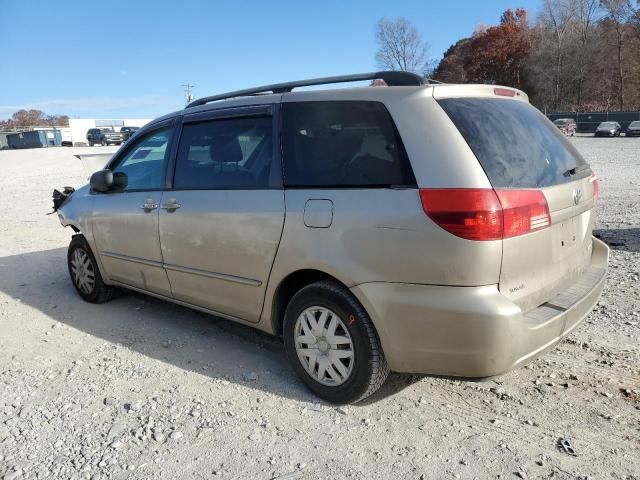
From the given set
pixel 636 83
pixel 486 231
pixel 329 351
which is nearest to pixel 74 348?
pixel 329 351

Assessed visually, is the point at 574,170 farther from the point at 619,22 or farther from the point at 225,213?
the point at 619,22

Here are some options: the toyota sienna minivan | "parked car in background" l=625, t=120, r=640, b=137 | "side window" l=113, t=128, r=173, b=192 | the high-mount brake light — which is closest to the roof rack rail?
the toyota sienna minivan

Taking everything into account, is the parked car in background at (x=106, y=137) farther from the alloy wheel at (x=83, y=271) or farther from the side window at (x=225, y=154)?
the side window at (x=225, y=154)

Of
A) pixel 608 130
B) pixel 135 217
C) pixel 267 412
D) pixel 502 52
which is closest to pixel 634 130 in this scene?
pixel 608 130

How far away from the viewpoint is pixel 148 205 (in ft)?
13.8

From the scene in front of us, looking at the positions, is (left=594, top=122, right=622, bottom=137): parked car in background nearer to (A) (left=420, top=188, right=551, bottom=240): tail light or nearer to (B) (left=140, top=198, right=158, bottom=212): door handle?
(B) (left=140, top=198, right=158, bottom=212): door handle

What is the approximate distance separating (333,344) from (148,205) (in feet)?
6.73

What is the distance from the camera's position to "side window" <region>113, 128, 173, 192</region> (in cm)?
425

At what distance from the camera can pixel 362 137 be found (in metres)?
2.97

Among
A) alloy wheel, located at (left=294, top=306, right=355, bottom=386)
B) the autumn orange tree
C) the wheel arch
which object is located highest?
the autumn orange tree

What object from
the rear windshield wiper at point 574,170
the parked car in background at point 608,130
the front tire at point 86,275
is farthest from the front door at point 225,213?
the parked car in background at point 608,130

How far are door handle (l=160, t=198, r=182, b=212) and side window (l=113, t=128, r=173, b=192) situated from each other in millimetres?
249

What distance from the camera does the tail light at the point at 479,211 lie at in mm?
2520

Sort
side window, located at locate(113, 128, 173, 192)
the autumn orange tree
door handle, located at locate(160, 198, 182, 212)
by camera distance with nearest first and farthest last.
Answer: door handle, located at locate(160, 198, 182, 212)
side window, located at locate(113, 128, 173, 192)
the autumn orange tree
